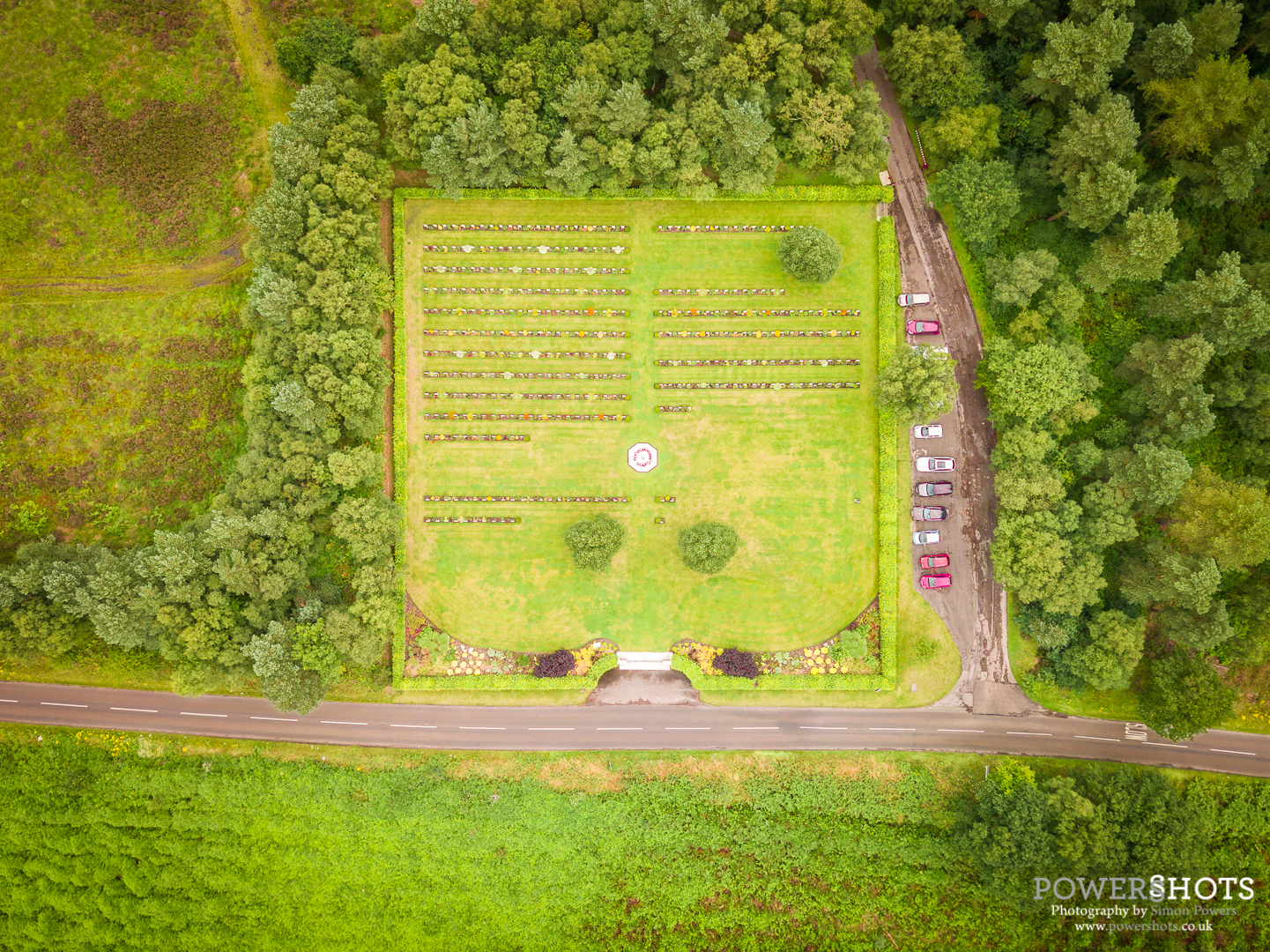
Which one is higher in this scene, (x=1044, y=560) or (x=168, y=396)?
(x=168, y=396)

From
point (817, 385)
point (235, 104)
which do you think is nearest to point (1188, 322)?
point (817, 385)

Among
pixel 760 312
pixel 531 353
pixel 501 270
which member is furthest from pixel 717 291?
pixel 501 270

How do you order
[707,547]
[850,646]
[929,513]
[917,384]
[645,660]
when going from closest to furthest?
[917,384] < [707,547] < [850,646] < [929,513] < [645,660]

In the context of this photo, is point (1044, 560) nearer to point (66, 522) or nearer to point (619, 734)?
point (619, 734)

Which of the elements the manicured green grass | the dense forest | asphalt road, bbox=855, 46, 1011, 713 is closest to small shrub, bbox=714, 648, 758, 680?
the manicured green grass

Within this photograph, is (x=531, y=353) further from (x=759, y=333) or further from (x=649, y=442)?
(x=759, y=333)

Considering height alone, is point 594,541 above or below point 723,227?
below
